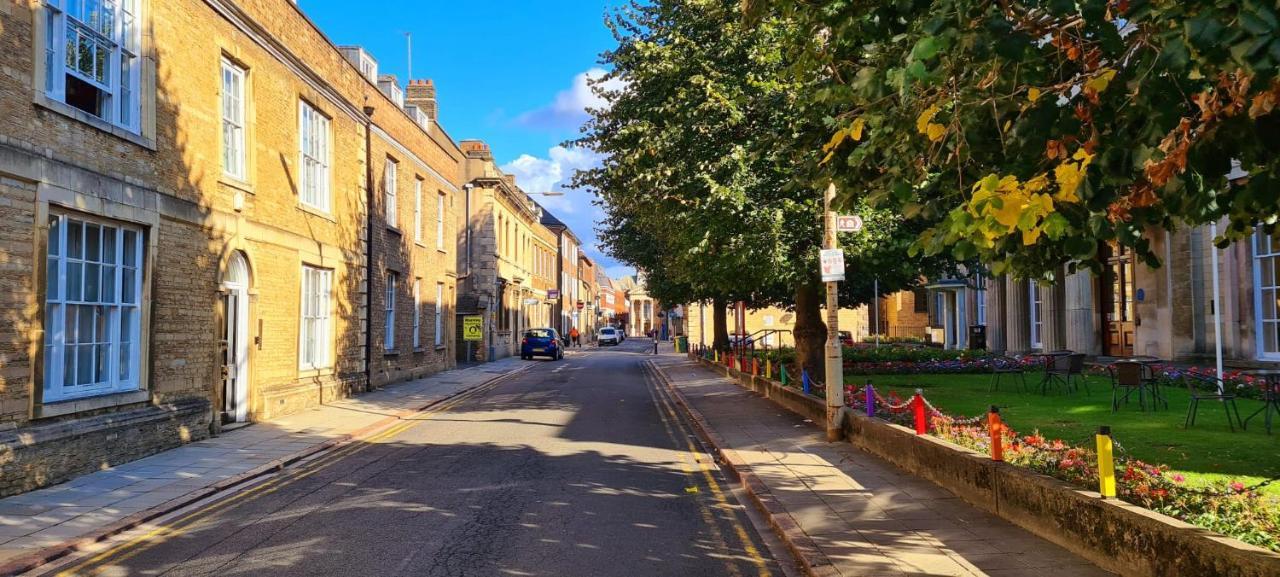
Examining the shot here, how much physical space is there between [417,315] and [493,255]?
1355cm

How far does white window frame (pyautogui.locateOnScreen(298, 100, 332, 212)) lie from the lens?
55.2ft

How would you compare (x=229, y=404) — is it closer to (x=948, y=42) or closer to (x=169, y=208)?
(x=169, y=208)

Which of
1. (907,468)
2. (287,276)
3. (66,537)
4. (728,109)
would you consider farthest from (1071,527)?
(287,276)

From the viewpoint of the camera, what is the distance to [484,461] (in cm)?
1063

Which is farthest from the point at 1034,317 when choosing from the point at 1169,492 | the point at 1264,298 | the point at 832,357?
the point at 1169,492

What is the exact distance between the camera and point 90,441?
966 cm

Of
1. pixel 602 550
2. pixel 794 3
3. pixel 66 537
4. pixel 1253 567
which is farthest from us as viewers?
pixel 66 537

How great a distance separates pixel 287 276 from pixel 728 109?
9030mm

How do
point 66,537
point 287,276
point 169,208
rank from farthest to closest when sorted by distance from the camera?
point 287,276
point 169,208
point 66,537

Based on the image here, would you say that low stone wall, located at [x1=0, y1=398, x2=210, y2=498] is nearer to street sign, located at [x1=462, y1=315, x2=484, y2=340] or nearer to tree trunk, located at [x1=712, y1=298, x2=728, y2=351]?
street sign, located at [x1=462, y1=315, x2=484, y2=340]

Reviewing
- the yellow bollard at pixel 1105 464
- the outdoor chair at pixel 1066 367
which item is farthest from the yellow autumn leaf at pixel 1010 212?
the outdoor chair at pixel 1066 367

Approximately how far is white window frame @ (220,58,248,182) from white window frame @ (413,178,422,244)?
10612 mm

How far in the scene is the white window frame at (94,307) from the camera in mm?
9469

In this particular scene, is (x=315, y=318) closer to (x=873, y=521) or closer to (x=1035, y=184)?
(x=873, y=521)
